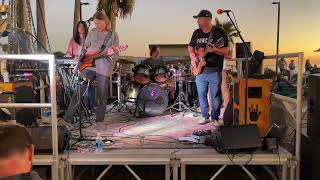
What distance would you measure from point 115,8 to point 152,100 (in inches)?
334

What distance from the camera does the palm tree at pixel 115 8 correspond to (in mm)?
14656

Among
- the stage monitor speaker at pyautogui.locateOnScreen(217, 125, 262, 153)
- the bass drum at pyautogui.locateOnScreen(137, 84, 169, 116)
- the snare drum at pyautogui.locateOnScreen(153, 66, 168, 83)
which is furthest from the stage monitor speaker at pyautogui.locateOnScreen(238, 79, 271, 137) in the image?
the snare drum at pyautogui.locateOnScreen(153, 66, 168, 83)

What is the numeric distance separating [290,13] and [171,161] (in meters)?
15.1

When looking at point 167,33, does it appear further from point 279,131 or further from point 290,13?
point 279,131

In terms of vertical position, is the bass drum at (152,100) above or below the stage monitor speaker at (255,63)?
below

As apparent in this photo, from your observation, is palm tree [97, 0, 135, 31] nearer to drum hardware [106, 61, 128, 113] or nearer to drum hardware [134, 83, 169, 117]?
drum hardware [106, 61, 128, 113]

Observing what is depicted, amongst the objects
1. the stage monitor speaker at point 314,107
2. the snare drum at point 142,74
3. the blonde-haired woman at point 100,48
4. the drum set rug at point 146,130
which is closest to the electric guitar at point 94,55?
the blonde-haired woman at point 100,48

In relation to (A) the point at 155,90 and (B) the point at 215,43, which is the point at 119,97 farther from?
(B) the point at 215,43

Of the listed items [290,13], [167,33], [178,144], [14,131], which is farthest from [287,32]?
[14,131]

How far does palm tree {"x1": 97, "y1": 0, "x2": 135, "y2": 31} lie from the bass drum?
758 cm

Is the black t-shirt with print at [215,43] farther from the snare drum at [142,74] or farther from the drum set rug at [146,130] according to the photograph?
the snare drum at [142,74]

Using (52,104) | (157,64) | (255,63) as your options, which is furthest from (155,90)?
(52,104)

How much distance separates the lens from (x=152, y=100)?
24.2 feet

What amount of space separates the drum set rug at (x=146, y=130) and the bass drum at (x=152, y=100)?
0.68 feet
